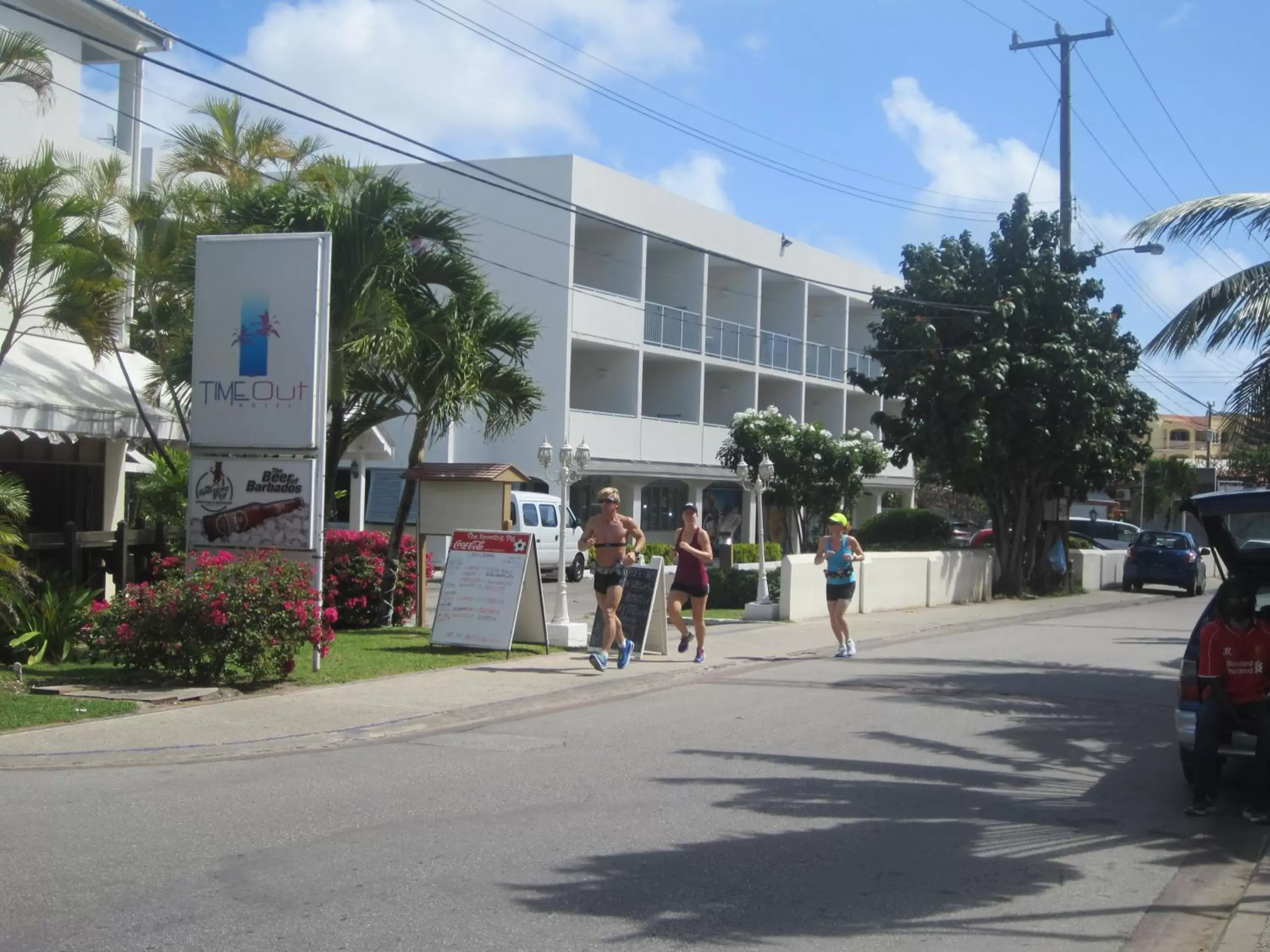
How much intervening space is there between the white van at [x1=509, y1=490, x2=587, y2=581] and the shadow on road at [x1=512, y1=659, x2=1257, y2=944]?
2009 cm

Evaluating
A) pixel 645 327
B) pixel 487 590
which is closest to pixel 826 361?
pixel 645 327

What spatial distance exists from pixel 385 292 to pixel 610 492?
3981 mm

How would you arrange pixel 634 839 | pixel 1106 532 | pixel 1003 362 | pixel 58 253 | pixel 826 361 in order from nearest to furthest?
pixel 634 839, pixel 58 253, pixel 1003 362, pixel 1106 532, pixel 826 361

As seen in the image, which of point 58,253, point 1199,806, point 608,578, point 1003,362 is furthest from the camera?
point 1003,362

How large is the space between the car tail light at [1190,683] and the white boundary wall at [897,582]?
1100 cm

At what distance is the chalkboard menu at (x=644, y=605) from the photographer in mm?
14625

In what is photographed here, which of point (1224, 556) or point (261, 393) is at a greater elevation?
point (261, 393)

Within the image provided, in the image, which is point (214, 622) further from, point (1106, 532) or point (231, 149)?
point (1106, 532)

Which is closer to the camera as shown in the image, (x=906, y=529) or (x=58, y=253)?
(x=58, y=253)

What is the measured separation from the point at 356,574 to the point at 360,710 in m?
6.32

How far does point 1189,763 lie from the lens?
7996 mm

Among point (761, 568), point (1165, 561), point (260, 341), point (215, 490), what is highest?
point (260, 341)

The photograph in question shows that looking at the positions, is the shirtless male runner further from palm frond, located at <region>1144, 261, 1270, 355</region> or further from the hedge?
the hedge

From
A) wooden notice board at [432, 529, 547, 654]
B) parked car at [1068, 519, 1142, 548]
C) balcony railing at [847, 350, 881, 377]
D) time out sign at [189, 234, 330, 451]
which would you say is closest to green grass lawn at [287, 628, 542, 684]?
wooden notice board at [432, 529, 547, 654]
